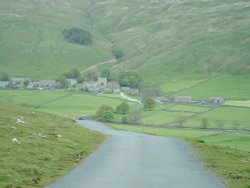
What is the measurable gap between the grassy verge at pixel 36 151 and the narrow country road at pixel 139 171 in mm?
1040

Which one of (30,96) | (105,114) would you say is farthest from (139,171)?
(30,96)

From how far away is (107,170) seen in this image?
94.0 ft

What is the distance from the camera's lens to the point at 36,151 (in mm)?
31797

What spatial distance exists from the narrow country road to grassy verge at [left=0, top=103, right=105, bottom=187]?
1.04m

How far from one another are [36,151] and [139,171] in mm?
7496

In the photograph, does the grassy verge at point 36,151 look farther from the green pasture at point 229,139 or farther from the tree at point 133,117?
the tree at point 133,117

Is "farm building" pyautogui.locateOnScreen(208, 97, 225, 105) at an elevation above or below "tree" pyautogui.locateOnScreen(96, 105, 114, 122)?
above

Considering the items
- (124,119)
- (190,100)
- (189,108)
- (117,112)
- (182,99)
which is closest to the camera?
(124,119)

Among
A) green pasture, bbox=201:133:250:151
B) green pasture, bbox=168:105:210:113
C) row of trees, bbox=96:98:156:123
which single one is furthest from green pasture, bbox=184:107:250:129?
green pasture, bbox=201:133:250:151

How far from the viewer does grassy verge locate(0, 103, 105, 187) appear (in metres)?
24.5

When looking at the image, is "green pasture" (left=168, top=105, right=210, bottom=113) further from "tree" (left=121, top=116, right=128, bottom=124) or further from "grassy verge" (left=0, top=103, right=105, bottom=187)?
"grassy verge" (left=0, top=103, right=105, bottom=187)

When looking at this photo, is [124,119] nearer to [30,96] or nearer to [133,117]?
[133,117]

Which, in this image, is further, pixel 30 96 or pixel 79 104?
pixel 30 96

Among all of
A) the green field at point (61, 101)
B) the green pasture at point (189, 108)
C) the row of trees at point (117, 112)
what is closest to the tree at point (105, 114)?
the row of trees at point (117, 112)
